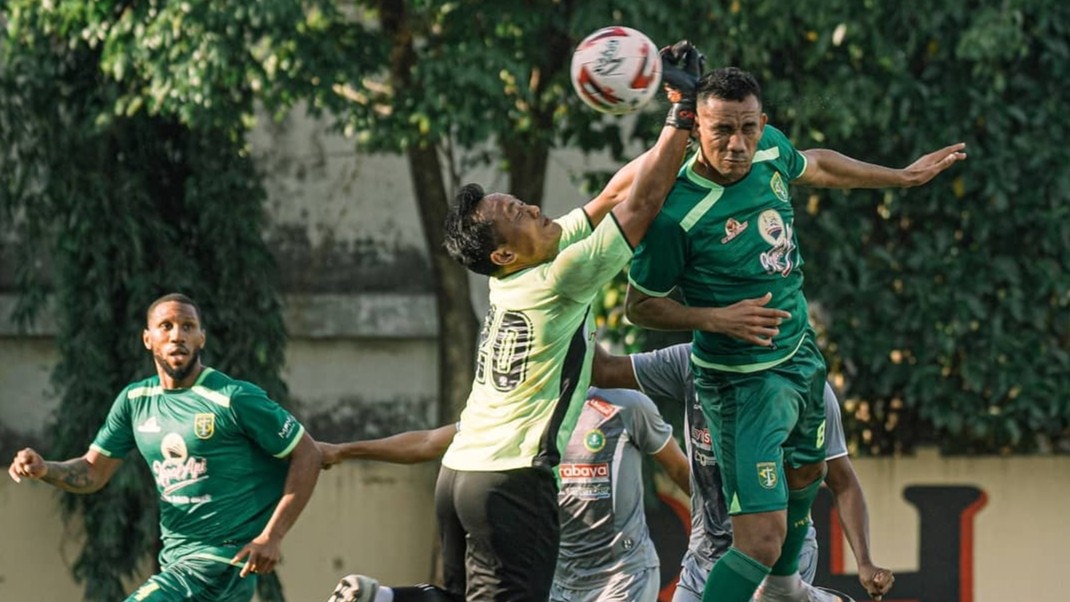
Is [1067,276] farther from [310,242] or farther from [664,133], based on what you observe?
[664,133]

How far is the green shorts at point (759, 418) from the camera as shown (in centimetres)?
698

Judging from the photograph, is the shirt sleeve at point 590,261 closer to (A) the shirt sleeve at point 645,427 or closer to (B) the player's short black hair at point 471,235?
(B) the player's short black hair at point 471,235

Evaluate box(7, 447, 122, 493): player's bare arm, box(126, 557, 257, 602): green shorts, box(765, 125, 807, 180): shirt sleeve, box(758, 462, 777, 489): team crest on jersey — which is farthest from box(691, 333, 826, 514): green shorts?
box(7, 447, 122, 493): player's bare arm

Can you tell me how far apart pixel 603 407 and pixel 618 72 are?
8.24 feet

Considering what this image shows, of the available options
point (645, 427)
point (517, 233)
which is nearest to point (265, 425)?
point (645, 427)

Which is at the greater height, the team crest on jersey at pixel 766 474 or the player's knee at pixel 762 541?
the team crest on jersey at pixel 766 474

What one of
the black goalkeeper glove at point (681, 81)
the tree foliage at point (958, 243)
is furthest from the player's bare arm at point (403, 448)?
the tree foliage at point (958, 243)

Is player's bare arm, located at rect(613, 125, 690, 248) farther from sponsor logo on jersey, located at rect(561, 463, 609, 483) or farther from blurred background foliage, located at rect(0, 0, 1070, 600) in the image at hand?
blurred background foliage, located at rect(0, 0, 1070, 600)

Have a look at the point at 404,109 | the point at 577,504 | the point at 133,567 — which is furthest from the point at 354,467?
the point at 577,504

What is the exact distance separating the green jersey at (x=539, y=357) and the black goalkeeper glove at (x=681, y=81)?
1.42 ft

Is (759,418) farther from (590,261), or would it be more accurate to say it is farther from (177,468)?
(177,468)

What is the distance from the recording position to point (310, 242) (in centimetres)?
1390

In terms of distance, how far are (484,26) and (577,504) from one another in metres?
3.13

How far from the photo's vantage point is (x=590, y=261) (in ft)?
21.5
